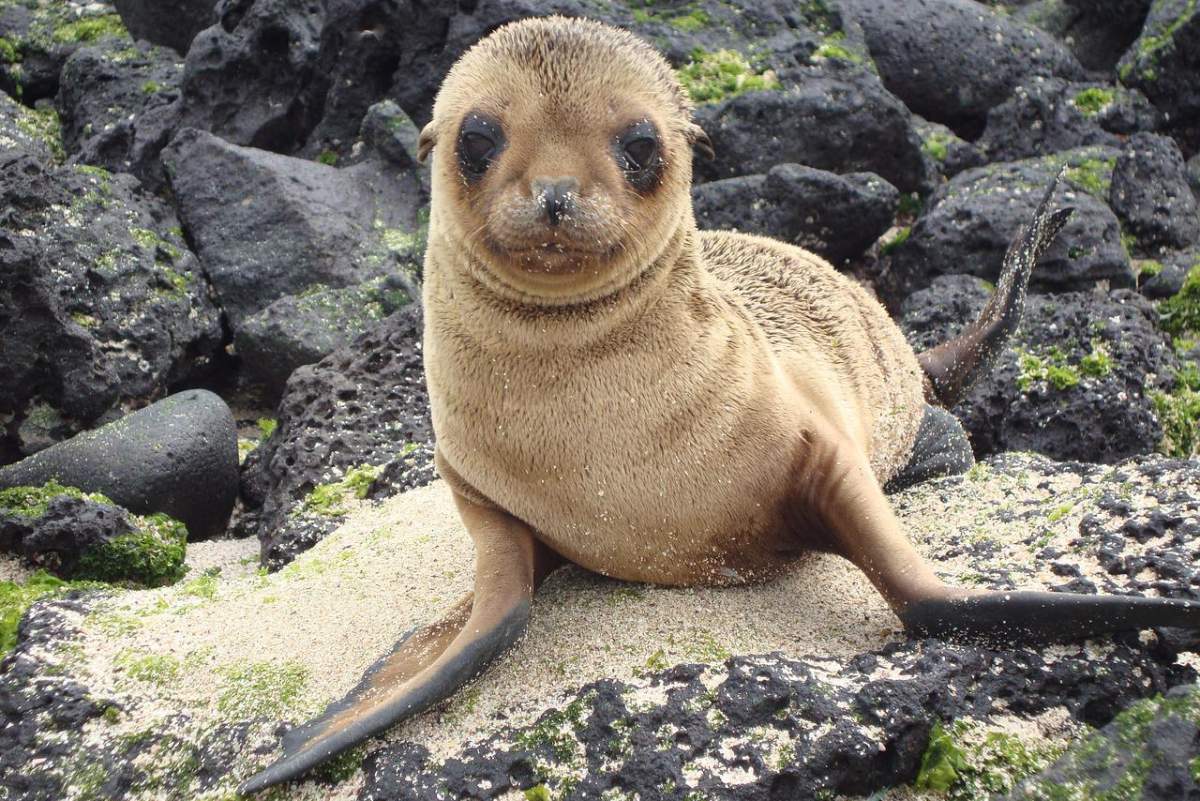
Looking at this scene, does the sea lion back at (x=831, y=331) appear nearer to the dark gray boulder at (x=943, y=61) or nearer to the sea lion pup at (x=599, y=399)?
the sea lion pup at (x=599, y=399)

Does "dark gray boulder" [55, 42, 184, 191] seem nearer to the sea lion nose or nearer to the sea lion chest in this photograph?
the sea lion chest

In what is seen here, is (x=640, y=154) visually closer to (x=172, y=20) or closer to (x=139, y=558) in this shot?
(x=139, y=558)

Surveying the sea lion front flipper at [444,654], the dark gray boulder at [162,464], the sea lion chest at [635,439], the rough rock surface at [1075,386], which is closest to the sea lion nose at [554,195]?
the sea lion chest at [635,439]

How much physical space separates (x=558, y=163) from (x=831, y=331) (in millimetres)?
1632

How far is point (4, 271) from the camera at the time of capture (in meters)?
6.39

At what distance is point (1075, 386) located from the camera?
5.82 metres

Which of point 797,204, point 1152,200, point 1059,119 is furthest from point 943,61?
point 797,204

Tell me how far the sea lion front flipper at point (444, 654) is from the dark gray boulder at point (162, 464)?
283 centimetres

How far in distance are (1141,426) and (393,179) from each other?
521cm

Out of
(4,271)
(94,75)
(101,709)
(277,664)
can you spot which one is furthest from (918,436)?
(94,75)

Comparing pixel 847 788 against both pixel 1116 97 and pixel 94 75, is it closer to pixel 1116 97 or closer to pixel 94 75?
pixel 1116 97

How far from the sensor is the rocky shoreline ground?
2.95 m

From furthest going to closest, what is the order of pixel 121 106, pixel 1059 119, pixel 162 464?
1. pixel 121 106
2. pixel 1059 119
3. pixel 162 464

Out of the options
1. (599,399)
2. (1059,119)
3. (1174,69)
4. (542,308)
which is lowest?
(1059,119)
